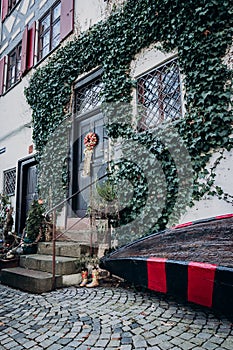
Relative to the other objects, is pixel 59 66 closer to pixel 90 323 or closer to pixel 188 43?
pixel 188 43

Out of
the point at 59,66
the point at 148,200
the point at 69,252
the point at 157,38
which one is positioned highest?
the point at 59,66

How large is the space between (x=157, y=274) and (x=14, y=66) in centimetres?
895

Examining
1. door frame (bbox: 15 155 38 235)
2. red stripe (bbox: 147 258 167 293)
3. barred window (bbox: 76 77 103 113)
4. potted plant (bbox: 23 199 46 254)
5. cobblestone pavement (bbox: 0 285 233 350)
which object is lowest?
cobblestone pavement (bbox: 0 285 233 350)

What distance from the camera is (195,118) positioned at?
3.71 meters

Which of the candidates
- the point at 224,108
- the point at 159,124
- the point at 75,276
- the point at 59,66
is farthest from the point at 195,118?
the point at 59,66

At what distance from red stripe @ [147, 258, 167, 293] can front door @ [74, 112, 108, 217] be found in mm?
2813

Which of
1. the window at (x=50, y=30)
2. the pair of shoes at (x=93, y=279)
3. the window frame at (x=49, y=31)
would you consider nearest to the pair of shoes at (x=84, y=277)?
the pair of shoes at (x=93, y=279)

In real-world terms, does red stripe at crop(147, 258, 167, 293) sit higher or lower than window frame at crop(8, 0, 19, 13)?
lower

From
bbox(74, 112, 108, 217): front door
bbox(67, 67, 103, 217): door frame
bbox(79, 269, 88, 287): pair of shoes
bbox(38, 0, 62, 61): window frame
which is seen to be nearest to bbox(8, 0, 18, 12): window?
bbox(38, 0, 62, 61): window frame

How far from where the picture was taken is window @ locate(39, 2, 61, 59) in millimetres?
7055

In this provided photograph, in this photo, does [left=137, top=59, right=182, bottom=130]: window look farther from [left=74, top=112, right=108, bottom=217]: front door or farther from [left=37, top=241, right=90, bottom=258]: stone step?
[left=37, top=241, right=90, bottom=258]: stone step

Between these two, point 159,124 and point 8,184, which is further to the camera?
point 8,184

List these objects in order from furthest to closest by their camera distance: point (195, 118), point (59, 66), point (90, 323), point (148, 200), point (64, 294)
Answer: point (59, 66), point (148, 200), point (195, 118), point (64, 294), point (90, 323)

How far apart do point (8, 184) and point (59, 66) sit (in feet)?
13.5
